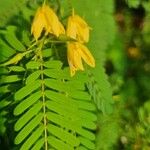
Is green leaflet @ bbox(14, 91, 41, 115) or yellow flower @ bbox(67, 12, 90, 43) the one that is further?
yellow flower @ bbox(67, 12, 90, 43)

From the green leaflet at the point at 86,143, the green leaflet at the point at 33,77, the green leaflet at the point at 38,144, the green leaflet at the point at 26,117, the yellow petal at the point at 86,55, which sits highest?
the yellow petal at the point at 86,55

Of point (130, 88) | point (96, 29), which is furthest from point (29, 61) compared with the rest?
point (130, 88)

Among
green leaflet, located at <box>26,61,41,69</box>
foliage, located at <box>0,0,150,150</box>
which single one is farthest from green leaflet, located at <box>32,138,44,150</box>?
green leaflet, located at <box>26,61,41,69</box>

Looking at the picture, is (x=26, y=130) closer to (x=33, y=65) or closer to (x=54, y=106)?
(x=54, y=106)

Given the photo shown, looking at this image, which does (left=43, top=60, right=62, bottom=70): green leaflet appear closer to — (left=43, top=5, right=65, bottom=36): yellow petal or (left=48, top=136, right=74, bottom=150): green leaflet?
(left=43, top=5, right=65, bottom=36): yellow petal

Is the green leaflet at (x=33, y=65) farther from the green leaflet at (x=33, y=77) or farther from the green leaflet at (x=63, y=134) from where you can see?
the green leaflet at (x=63, y=134)

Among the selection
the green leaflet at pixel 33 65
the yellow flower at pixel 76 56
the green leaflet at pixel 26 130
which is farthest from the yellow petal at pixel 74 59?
the green leaflet at pixel 26 130

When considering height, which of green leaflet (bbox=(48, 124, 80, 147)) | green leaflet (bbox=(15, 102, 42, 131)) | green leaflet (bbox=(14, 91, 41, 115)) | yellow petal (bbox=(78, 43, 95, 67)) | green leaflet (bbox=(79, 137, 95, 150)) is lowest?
green leaflet (bbox=(79, 137, 95, 150))

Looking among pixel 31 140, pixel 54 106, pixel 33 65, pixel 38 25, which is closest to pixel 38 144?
pixel 31 140
